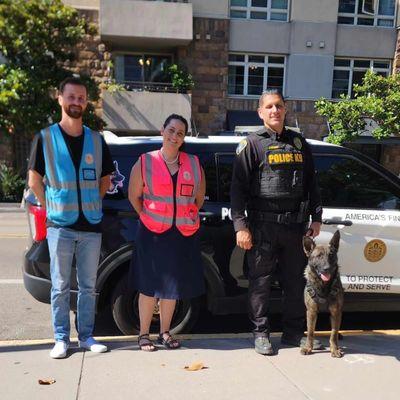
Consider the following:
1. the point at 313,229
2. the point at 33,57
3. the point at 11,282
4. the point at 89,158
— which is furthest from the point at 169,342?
the point at 33,57

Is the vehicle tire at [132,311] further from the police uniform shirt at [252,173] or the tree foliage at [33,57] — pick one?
the tree foliage at [33,57]

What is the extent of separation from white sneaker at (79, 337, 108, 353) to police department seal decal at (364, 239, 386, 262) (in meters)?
2.37

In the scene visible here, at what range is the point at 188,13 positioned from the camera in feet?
52.1

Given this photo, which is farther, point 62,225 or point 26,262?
point 26,262

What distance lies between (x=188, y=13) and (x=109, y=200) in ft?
44.4

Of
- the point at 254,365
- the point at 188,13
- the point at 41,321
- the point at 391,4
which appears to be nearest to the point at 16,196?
the point at 188,13

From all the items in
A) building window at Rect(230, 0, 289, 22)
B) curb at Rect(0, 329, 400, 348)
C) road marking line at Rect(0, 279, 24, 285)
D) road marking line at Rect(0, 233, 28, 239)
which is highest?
building window at Rect(230, 0, 289, 22)

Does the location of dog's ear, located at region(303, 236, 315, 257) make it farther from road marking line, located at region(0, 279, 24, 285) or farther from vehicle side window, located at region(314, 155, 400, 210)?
road marking line, located at region(0, 279, 24, 285)

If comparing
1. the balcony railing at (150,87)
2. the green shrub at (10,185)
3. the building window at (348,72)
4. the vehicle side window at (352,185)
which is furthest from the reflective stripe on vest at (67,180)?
the building window at (348,72)

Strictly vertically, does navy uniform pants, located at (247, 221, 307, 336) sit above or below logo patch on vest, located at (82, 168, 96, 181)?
below

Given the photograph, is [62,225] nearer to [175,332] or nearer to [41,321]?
[175,332]

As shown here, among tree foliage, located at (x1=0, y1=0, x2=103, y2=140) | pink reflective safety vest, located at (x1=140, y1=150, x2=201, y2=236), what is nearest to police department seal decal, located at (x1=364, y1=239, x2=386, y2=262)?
pink reflective safety vest, located at (x1=140, y1=150, x2=201, y2=236)

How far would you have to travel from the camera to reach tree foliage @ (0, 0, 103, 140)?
44.8ft

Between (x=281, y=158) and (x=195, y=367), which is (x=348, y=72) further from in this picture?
(x=195, y=367)
